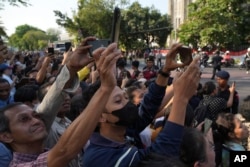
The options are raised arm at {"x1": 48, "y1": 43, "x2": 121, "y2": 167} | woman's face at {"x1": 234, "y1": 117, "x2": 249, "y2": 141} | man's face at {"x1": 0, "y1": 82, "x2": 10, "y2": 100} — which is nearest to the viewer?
raised arm at {"x1": 48, "y1": 43, "x2": 121, "y2": 167}

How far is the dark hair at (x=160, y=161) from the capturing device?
192 centimetres

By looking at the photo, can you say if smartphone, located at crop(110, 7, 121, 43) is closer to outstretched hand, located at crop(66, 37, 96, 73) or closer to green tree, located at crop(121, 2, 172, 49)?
outstretched hand, located at crop(66, 37, 96, 73)

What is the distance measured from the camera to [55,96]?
2582 millimetres

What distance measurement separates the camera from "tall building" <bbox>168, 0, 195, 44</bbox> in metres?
61.1

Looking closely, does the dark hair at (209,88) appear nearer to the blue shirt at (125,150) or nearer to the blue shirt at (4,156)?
the blue shirt at (125,150)

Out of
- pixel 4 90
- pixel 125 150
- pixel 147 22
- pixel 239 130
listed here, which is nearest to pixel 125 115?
pixel 125 150

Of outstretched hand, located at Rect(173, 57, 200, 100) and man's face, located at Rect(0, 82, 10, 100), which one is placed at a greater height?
outstretched hand, located at Rect(173, 57, 200, 100)

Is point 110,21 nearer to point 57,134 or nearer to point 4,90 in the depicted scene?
point 4,90

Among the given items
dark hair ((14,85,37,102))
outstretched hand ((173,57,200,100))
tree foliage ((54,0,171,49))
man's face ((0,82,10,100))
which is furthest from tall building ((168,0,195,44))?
outstretched hand ((173,57,200,100))

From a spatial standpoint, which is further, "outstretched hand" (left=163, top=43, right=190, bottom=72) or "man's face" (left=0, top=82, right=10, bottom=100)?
"man's face" (left=0, top=82, right=10, bottom=100)

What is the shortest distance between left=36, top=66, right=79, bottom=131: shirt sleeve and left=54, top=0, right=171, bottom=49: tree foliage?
22.7 meters

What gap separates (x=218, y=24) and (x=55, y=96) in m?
32.2

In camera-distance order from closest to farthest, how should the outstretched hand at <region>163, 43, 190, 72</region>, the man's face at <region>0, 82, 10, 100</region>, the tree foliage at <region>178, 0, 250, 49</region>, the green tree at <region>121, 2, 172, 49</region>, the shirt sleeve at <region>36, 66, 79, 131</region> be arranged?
1. the shirt sleeve at <region>36, 66, 79, 131</region>
2. the outstretched hand at <region>163, 43, 190, 72</region>
3. the man's face at <region>0, 82, 10, 100</region>
4. the tree foliage at <region>178, 0, 250, 49</region>
5. the green tree at <region>121, 2, 172, 49</region>

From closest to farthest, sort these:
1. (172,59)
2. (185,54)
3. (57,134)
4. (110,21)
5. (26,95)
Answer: (185,54) → (172,59) → (57,134) → (26,95) → (110,21)
